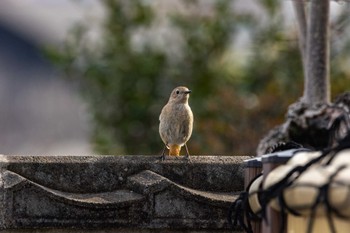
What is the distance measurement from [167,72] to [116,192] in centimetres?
1668

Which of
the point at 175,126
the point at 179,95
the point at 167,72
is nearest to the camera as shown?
the point at 175,126

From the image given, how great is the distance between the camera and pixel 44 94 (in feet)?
86.3

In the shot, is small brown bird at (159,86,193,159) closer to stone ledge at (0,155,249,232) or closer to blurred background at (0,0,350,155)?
stone ledge at (0,155,249,232)

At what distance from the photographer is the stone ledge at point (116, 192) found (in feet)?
A: 19.0

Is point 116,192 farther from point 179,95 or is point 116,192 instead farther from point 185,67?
point 185,67

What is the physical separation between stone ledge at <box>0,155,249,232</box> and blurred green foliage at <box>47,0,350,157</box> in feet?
46.4

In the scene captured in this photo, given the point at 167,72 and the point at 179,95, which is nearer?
the point at 179,95

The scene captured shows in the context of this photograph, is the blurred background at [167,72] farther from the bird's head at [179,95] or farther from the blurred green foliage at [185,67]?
the bird's head at [179,95]

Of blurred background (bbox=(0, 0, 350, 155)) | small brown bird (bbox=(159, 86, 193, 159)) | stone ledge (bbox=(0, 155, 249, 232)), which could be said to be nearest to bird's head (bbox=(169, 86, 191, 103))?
small brown bird (bbox=(159, 86, 193, 159))

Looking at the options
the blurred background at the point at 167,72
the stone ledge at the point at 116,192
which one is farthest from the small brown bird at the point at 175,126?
the blurred background at the point at 167,72

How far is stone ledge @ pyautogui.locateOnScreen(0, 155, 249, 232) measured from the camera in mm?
5793

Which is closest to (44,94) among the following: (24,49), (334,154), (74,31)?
(24,49)

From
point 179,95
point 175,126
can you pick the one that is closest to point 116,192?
point 175,126

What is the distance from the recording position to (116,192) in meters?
5.96
